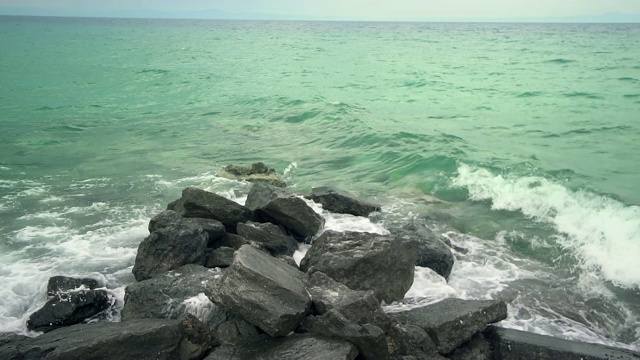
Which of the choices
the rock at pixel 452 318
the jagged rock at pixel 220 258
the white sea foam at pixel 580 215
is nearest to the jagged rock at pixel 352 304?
the rock at pixel 452 318

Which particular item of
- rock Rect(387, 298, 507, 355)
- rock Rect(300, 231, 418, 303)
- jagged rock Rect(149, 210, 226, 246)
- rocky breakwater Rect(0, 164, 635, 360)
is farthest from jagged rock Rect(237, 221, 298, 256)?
rock Rect(387, 298, 507, 355)

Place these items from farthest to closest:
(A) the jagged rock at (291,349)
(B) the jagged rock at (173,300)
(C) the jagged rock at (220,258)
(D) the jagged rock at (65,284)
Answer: (C) the jagged rock at (220,258) → (D) the jagged rock at (65,284) → (B) the jagged rock at (173,300) → (A) the jagged rock at (291,349)

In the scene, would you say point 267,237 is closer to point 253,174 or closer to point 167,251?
point 167,251

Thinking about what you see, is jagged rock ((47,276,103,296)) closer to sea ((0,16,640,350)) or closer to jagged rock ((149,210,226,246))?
sea ((0,16,640,350))

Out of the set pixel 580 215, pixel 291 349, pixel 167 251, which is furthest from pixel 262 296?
pixel 580 215

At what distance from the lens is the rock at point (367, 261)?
7.08 m

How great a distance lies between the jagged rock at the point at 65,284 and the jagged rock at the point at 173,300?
1078 millimetres

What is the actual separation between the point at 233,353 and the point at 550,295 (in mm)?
4956

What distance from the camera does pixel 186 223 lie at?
26.2 ft

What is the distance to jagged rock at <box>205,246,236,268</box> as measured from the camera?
777 centimetres

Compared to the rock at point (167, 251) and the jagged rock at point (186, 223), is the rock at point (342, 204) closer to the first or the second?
the jagged rock at point (186, 223)

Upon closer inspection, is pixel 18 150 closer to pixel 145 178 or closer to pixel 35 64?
pixel 145 178

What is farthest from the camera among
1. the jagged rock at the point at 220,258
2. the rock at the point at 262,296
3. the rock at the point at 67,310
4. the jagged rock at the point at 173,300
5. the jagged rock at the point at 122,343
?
the jagged rock at the point at 220,258

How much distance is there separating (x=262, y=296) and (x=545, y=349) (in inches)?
127
